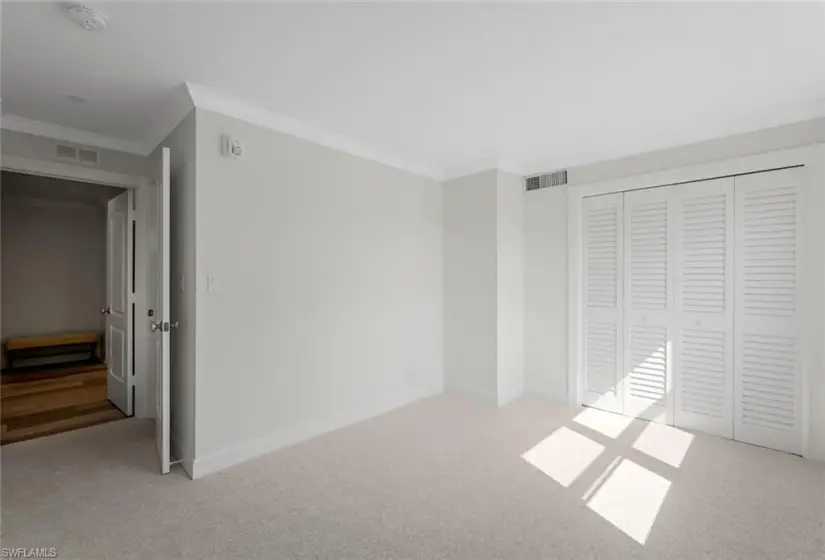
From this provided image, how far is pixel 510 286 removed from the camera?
4.07m

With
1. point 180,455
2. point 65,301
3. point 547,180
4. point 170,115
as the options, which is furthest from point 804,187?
point 65,301

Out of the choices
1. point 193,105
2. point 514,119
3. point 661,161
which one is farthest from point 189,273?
point 661,161

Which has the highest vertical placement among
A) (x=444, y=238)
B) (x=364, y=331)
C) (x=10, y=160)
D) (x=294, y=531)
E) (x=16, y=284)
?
(x=10, y=160)

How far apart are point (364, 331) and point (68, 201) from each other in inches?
210

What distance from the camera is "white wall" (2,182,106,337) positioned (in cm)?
534

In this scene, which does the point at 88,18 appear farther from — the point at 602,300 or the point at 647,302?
the point at 647,302

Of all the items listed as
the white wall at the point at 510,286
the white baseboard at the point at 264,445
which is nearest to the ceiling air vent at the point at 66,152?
the white baseboard at the point at 264,445

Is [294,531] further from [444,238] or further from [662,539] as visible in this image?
[444,238]

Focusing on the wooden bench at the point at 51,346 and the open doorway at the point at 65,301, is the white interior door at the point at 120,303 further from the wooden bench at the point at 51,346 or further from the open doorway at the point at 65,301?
the wooden bench at the point at 51,346

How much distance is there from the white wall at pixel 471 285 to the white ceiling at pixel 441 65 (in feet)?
2.95

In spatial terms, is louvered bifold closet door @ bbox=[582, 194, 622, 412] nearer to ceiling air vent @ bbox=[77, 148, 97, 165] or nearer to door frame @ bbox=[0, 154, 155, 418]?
door frame @ bbox=[0, 154, 155, 418]

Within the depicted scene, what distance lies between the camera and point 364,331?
3.58 metres

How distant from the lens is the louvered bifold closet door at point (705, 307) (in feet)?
10.1

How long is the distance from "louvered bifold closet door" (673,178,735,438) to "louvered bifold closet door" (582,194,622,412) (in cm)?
48
